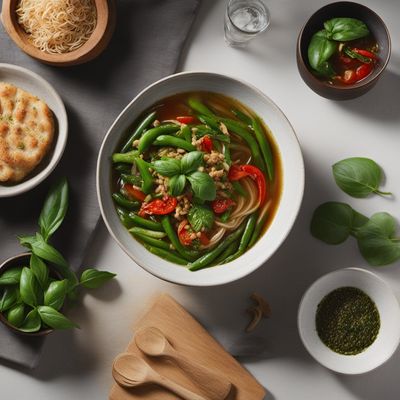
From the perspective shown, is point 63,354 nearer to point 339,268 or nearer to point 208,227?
point 208,227

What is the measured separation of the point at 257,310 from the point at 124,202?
106cm

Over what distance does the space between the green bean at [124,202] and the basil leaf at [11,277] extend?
70 centimetres

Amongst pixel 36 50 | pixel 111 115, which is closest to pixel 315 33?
pixel 111 115

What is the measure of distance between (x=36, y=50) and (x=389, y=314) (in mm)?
2623

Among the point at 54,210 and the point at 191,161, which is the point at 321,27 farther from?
the point at 54,210

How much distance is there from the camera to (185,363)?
11.9 ft

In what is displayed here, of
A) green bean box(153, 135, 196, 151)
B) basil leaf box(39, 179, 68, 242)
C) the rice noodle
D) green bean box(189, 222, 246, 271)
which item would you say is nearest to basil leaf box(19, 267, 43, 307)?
basil leaf box(39, 179, 68, 242)

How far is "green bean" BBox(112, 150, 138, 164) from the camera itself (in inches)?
137

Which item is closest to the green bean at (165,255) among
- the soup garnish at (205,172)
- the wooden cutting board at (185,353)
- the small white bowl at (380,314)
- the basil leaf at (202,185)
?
the soup garnish at (205,172)

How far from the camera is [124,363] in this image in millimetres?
3639

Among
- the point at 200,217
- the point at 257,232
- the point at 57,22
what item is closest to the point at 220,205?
the point at 200,217

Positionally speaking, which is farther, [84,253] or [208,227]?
[84,253]

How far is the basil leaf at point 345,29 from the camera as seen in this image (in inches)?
137

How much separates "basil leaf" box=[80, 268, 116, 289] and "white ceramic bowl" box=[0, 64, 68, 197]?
607 millimetres
